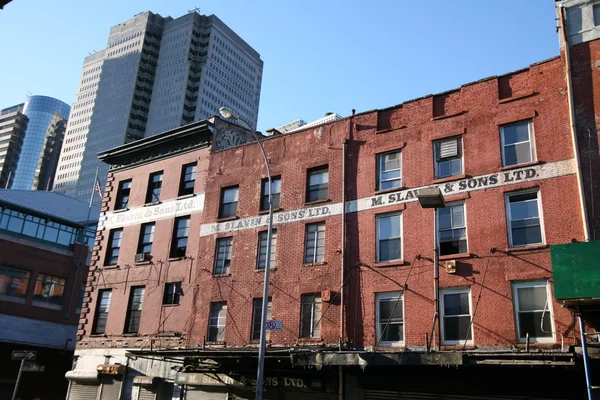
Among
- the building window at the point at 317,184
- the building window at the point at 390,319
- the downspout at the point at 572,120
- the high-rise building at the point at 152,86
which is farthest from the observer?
the high-rise building at the point at 152,86

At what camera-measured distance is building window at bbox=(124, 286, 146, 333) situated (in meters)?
29.5

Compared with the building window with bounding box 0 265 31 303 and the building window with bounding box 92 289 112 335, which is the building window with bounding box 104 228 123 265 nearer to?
the building window with bounding box 92 289 112 335

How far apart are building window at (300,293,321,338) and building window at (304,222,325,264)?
1.61 meters

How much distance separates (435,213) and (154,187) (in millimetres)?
17438

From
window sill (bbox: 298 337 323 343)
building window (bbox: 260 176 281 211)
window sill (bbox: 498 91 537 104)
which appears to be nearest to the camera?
window sill (bbox: 498 91 537 104)

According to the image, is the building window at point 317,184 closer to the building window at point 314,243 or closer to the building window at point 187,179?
the building window at point 314,243

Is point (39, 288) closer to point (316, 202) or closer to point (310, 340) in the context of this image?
point (316, 202)

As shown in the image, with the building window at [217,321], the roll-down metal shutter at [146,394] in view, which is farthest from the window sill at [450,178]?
the roll-down metal shutter at [146,394]

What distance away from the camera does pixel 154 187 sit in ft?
106

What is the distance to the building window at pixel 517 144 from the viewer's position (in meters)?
20.8

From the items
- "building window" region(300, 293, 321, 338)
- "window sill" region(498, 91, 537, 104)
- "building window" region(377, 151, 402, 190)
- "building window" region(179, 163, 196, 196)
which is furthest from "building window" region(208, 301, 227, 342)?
"window sill" region(498, 91, 537, 104)

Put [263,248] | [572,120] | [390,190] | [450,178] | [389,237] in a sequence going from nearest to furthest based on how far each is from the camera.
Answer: [572,120]
[450,178]
[389,237]
[390,190]
[263,248]

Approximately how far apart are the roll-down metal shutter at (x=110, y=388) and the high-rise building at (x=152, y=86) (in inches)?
5688

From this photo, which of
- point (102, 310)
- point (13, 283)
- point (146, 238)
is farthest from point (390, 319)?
point (13, 283)
